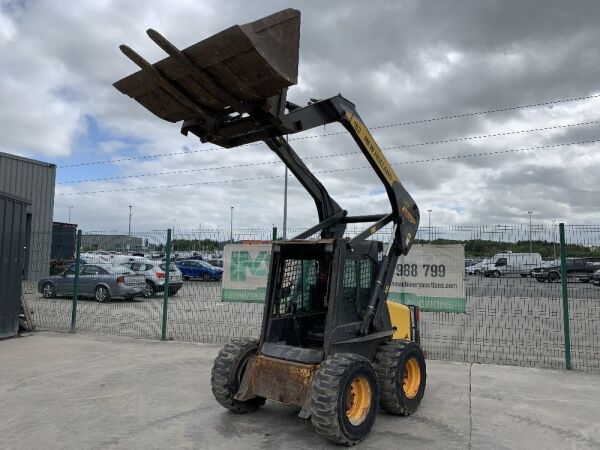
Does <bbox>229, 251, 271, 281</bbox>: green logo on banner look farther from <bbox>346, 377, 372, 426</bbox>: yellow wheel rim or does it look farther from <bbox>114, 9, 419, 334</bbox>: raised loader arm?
<bbox>346, 377, 372, 426</bbox>: yellow wheel rim

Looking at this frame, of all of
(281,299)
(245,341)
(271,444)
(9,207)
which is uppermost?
(9,207)

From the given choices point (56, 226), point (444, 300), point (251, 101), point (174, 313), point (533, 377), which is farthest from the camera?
point (56, 226)

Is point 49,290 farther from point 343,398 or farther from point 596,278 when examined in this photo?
point 596,278

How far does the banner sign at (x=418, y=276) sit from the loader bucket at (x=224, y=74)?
4.87 metres

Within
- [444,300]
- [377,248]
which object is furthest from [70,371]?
[444,300]

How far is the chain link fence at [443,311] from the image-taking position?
8.45 metres

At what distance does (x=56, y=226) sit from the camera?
93.8 feet

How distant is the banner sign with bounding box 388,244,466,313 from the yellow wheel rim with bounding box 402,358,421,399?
338 centimetres

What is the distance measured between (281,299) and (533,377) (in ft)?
14.0

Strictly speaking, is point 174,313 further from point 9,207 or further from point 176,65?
point 176,65

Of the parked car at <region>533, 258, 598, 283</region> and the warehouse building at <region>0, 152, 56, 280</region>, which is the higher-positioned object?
the warehouse building at <region>0, 152, 56, 280</region>

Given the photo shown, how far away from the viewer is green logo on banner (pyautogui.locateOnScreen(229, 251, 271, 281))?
10453 mm

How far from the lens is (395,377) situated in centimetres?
529

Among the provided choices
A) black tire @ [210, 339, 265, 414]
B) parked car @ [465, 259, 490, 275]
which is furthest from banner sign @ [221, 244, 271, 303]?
black tire @ [210, 339, 265, 414]
